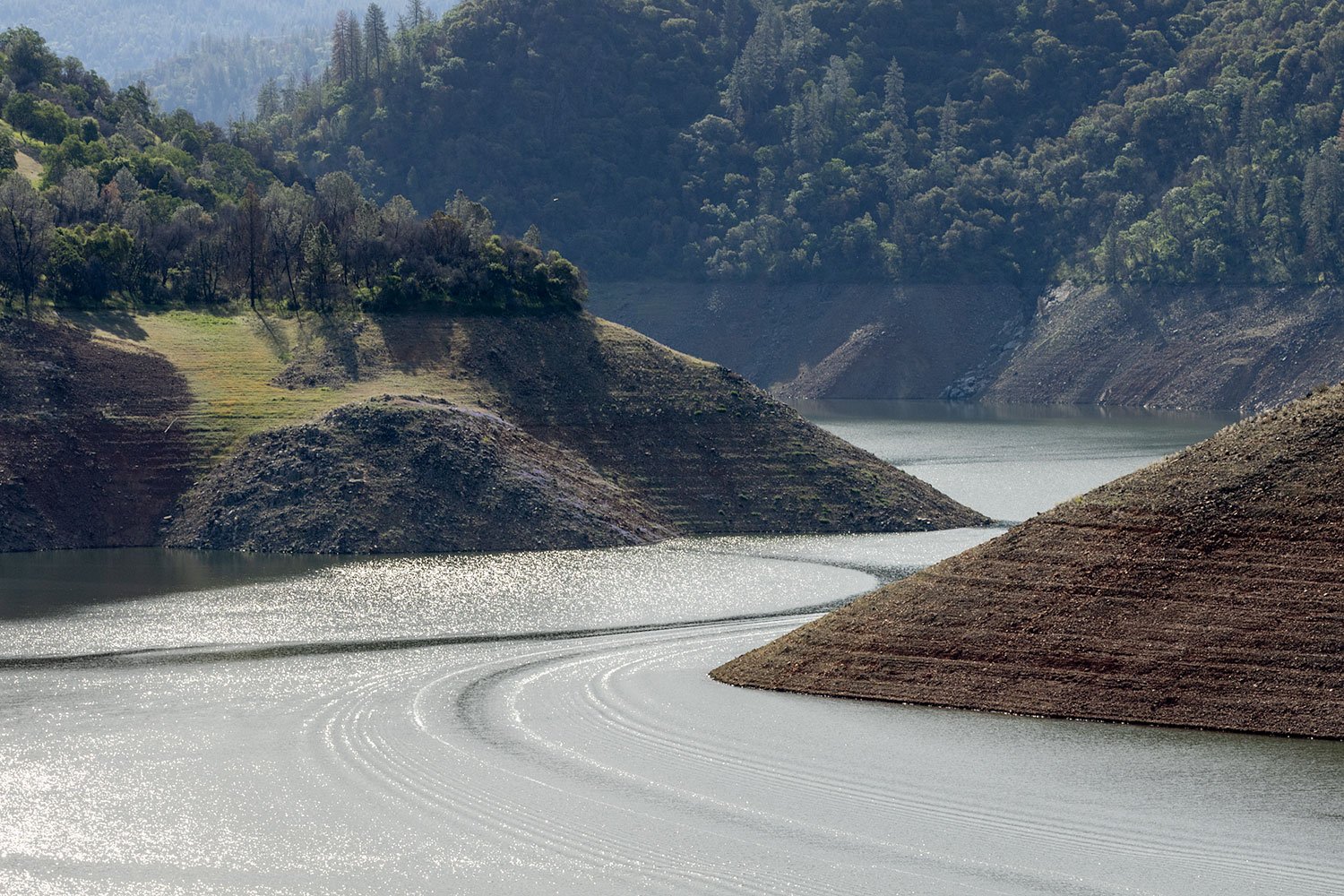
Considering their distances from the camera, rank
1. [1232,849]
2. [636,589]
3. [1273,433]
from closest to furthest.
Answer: [1232,849], [1273,433], [636,589]

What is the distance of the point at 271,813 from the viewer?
48125mm

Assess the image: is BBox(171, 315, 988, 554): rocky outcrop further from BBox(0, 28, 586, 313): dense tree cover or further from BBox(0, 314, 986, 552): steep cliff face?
BBox(0, 28, 586, 313): dense tree cover

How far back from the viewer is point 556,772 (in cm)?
5144

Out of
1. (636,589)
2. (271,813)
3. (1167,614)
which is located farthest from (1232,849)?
(636,589)

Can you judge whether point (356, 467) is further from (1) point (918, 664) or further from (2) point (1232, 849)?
(2) point (1232, 849)

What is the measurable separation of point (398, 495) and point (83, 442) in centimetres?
1858

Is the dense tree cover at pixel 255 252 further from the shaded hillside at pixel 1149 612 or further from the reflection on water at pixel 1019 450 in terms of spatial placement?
the shaded hillside at pixel 1149 612

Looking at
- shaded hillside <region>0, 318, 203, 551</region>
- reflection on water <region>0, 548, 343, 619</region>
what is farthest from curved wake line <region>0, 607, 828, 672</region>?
shaded hillside <region>0, 318, 203, 551</region>

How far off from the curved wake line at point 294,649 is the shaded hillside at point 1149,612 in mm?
10710

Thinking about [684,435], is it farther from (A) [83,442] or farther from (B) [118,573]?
(B) [118,573]

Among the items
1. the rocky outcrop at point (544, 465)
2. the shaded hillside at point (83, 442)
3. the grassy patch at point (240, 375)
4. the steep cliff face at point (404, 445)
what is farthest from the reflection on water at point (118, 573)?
the grassy patch at point (240, 375)

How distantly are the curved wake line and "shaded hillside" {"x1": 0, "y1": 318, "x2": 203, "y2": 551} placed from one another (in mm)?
32545

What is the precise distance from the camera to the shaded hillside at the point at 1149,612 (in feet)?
185

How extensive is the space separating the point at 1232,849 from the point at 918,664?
17.5 m
